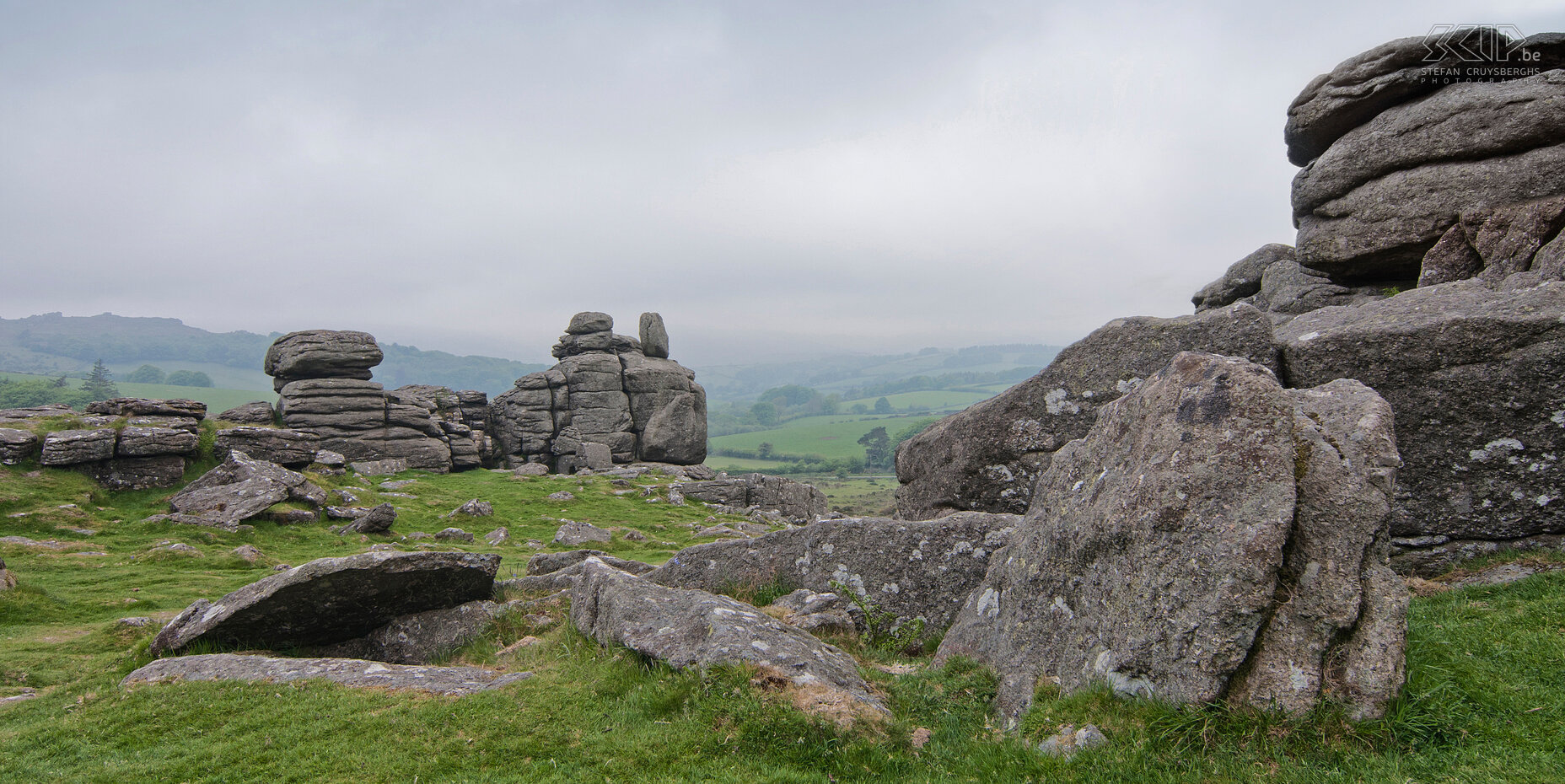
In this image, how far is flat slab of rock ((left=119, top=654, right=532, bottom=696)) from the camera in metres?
11.6

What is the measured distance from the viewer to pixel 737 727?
891 cm

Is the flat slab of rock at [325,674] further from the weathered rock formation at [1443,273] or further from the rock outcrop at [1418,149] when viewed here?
the rock outcrop at [1418,149]

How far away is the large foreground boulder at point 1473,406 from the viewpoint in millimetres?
11445

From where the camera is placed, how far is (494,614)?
1587cm

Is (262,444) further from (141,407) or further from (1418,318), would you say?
(1418,318)

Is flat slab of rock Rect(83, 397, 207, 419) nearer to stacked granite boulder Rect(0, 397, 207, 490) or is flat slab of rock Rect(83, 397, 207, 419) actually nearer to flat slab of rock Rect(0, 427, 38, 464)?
stacked granite boulder Rect(0, 397, 207, 490)

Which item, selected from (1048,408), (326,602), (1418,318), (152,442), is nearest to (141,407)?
(152,442)

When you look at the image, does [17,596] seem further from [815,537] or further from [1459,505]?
[1459,505]

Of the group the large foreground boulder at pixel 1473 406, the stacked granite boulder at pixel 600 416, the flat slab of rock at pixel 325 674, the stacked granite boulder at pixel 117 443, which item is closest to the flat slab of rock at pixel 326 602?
the flat slab of rock at pixel 325 674

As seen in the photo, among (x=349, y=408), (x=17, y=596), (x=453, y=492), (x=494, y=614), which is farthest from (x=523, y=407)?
(x=494, y=614)

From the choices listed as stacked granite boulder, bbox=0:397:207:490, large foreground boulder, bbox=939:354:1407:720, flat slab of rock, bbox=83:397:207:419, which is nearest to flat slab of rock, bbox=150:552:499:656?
large foreground boulder, bbox=939:354:1407:720

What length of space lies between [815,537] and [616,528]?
33.3 m

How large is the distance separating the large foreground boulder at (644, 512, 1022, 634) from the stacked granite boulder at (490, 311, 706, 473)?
72.4 metres

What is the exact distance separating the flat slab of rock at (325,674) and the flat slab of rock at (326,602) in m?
1.20
